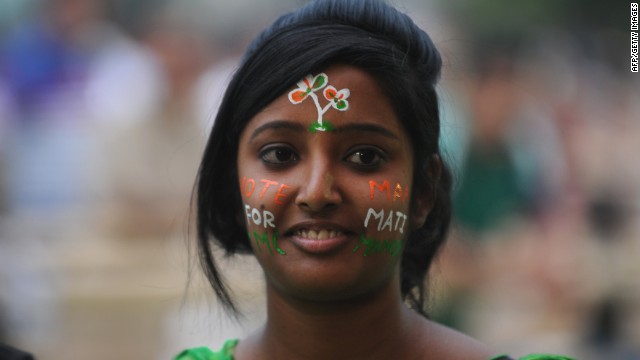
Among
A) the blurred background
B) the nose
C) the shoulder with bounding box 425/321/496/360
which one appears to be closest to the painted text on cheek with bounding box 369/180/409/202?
the nose

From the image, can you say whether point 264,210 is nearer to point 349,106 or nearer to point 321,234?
point 321,234

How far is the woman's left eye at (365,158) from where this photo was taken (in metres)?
3.38

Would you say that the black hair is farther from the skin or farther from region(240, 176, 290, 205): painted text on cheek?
region(240, 176, 290, 205): painted text on cheek

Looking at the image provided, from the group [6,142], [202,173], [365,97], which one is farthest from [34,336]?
[365,97]

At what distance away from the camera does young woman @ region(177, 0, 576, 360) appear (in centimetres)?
335

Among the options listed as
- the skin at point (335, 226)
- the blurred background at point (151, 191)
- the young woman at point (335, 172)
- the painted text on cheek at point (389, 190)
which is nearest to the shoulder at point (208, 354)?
the young woman at point (335, 172)

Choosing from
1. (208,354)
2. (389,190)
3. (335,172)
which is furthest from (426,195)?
(208,354)

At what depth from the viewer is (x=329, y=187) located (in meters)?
3.29

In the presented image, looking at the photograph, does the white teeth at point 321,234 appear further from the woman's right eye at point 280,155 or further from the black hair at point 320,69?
the black hair at point 320,69

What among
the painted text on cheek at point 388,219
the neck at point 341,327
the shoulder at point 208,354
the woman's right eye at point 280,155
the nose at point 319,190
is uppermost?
the woman's right eye at point 280,155

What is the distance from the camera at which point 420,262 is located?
12.9 ft

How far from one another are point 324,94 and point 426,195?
497 millimetres

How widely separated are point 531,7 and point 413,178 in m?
7.88

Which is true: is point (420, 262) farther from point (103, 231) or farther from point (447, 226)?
point (103, 231)
